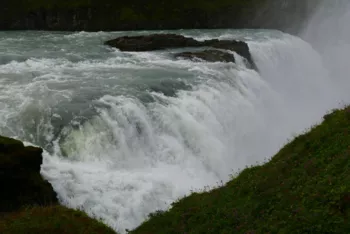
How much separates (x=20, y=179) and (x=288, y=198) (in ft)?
27.3

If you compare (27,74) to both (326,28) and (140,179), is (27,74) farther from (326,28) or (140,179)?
(326,28)

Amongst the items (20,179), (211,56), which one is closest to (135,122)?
(20,179)

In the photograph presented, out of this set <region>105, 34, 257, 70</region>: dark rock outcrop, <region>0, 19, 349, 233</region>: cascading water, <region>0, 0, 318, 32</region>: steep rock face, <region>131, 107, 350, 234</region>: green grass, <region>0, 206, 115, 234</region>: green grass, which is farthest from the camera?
<region>0, 0, 318, 32</region>: steep rock face

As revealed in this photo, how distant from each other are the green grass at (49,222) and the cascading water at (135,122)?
7.07 feet

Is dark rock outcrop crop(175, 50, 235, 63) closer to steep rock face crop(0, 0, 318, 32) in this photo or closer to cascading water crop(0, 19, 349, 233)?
cascading water crop(0, 19, 349, 233)

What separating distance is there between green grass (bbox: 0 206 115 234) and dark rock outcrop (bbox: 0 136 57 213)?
3.50ft

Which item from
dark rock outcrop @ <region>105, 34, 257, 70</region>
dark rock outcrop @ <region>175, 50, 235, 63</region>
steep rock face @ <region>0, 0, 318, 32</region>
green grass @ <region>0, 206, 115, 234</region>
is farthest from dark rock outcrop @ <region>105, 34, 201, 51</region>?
green grass @ <region>0, 206, 115, 234</region>

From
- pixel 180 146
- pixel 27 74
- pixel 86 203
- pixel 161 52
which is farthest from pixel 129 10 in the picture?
pixel 86 203

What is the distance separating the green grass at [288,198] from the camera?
25.8 ft

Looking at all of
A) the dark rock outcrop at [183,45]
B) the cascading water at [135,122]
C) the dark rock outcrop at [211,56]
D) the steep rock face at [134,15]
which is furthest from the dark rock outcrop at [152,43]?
the steep rock face at [134,15]

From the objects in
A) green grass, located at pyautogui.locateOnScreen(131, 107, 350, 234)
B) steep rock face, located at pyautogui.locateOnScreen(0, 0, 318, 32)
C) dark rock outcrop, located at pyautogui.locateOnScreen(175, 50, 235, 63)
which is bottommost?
steep rock face, located at pyautogui.locateOnScreen(0, 0, 318, 32)

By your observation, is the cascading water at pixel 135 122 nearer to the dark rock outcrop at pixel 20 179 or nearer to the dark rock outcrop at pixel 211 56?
the dark rock outcrop at pixel 20 179

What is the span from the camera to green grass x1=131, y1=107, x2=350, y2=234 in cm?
786

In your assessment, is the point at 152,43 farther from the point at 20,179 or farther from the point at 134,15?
the point at 134,15
